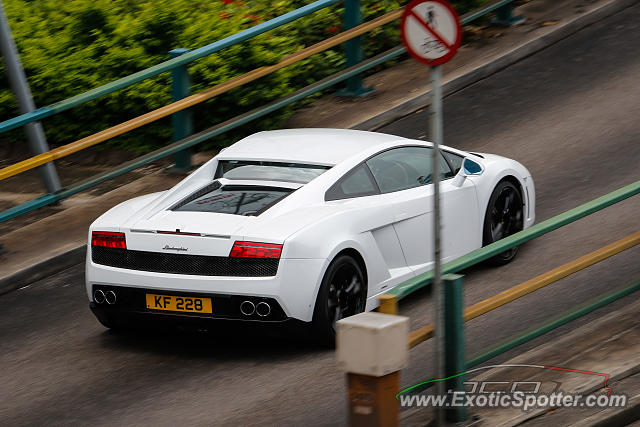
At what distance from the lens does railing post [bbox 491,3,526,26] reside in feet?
52.4

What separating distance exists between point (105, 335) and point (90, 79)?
15.9 ft

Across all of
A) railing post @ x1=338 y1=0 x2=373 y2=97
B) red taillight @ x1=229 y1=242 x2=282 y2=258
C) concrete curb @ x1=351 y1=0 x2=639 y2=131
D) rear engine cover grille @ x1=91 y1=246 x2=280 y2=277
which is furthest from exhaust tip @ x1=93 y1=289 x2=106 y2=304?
railing post @ x1=338 y1=0 x2=373 y2=97

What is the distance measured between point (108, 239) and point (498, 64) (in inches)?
316

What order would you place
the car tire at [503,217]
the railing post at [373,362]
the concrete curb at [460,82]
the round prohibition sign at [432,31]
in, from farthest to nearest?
the concrete curb at [460,82] → the car tire at [503,217] → the round prohibition sign at [432,31] → the railing post at [373,362]

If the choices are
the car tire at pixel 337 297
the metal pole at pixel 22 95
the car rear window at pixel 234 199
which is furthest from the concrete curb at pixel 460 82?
the car tire at pixel 337 297

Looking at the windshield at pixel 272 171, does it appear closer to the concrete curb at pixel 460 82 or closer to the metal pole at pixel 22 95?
the concrete curb at pixel 460 82

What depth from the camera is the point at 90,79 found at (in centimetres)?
1289

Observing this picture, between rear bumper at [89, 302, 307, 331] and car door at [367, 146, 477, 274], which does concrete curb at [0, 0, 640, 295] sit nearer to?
rear bumper at [89, 302, 307, 331]

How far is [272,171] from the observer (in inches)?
343

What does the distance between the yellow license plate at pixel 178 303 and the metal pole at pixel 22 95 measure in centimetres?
369

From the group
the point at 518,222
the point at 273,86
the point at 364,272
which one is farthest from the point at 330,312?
the point at 273,86

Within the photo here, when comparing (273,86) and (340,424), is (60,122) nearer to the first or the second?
(273,86)

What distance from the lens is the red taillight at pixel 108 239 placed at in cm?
814

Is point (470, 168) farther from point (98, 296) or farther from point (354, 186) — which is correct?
point (98, 296)
